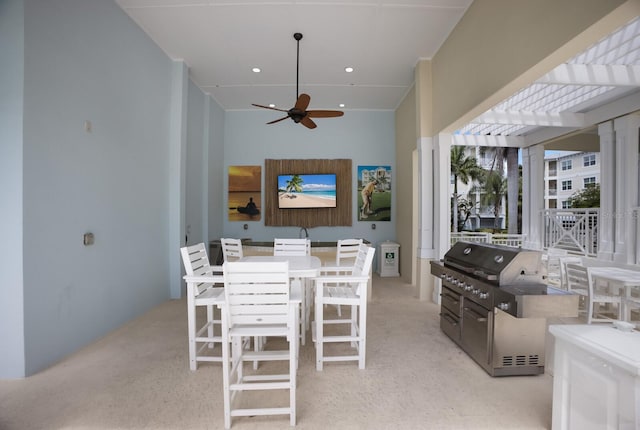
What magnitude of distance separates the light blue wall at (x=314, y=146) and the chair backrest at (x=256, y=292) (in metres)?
4.86

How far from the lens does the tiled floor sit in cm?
196

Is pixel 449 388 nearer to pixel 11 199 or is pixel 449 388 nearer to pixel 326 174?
pixel 11 199

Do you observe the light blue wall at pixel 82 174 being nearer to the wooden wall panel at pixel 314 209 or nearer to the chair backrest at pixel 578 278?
the wooden wall panel at pixel 314 209

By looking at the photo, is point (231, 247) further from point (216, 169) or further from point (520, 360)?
point (520, 360)

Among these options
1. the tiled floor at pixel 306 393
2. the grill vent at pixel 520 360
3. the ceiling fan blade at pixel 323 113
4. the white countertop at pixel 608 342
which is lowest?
the tiled floor at pixel 306 393

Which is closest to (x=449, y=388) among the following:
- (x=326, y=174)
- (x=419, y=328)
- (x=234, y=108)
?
(x=419, y=328)

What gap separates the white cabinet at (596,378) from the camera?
1300 mm

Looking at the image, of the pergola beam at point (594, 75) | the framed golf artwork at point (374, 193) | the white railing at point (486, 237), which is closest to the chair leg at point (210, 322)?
the framed golf artwork at point (374, 193)

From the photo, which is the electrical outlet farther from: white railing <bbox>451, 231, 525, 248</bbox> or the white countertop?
white railing <bbox>451, 231, 525, 248</bbox>

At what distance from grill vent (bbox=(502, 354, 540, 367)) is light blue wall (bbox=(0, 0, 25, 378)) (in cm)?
390

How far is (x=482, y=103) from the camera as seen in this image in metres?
3.32

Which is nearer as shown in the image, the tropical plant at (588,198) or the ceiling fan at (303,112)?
the ceiling fan at (303,112)

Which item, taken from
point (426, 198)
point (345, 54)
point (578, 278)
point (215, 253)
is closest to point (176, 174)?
point (215, 253)

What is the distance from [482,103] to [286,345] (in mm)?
3272
